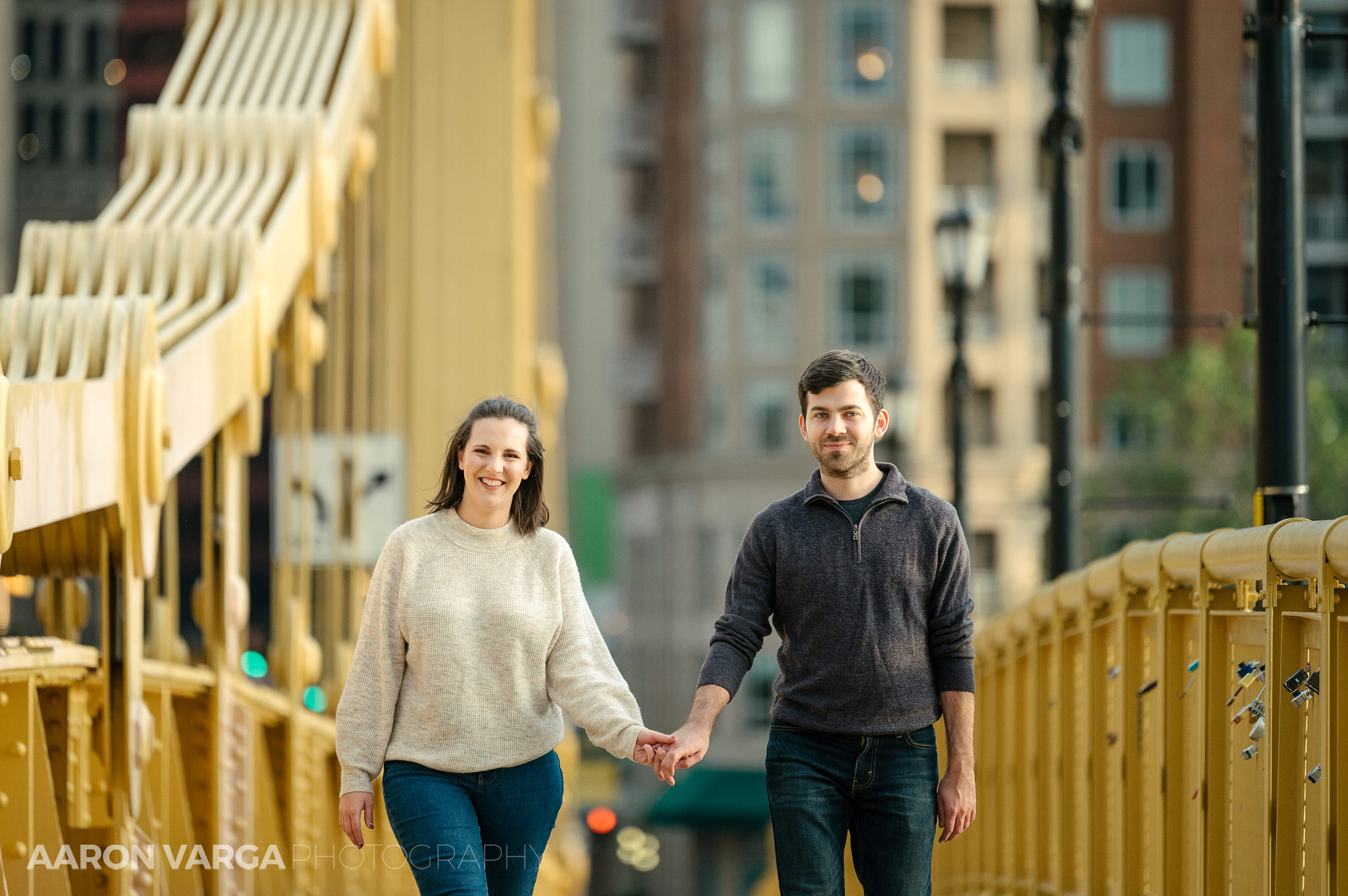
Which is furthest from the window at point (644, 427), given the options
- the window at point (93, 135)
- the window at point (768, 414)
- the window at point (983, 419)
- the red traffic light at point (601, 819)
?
the window at point (93, 135)

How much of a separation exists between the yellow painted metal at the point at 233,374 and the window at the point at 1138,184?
30230 mm

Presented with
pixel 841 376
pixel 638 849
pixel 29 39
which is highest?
pixel 29 39

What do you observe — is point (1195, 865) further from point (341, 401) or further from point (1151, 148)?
point (1151, 148)

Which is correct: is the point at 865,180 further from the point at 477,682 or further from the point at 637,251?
the point at 477,682

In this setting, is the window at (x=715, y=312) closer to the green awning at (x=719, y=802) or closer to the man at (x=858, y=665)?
the green awning at (x=719, y=802)

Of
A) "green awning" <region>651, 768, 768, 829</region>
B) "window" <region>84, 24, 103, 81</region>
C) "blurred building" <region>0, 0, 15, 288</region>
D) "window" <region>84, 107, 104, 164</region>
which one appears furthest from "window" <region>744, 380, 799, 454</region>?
"window" <region>84, 24, 103, 81</region>

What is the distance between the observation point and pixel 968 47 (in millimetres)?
41062

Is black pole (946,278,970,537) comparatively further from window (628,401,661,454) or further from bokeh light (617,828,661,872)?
window (628,401,661,454)

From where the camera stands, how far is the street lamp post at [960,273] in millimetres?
12008

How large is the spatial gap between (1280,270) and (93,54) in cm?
5585

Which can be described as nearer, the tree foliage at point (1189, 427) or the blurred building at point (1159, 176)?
the tree foliage at point (1189, 427)

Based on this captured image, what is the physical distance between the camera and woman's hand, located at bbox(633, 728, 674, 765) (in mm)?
4066

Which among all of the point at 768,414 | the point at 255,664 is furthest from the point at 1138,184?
the point at 255,664

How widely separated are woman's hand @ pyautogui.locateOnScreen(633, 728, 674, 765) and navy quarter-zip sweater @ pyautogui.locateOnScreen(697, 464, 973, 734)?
20cm
